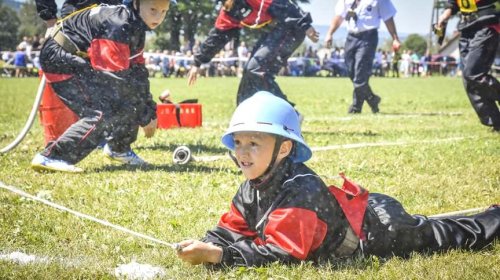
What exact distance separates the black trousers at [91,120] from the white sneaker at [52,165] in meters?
0.04

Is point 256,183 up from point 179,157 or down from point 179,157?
up

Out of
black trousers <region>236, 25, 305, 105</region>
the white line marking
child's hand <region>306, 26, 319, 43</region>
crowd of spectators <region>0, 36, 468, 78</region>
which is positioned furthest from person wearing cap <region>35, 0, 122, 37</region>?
crowd of spectators <region>0, 36, 468, 78</region>

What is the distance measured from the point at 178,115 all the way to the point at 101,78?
14.1ft

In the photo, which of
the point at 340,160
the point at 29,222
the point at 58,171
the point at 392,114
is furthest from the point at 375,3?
the point at 29,222

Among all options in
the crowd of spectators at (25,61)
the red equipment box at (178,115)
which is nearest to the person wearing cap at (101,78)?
the red equipment box at (178,115)

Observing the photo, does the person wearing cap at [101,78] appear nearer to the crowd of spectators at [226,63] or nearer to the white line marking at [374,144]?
the white line marking at [374,144]

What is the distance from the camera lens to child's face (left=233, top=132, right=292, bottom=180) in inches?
142

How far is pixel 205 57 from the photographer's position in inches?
356

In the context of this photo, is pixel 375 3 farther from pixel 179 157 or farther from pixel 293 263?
pixel 293 263

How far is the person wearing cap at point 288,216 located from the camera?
350 centimetres

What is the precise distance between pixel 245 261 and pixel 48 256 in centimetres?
107

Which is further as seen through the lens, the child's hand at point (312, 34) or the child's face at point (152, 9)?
the child's hand at point (312, 34)

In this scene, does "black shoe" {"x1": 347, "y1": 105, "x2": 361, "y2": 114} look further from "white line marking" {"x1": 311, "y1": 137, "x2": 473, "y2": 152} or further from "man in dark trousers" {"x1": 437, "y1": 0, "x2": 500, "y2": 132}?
"white line marking" {"x1": 311, "y1": 137, "x2": 473, "y2": 152}

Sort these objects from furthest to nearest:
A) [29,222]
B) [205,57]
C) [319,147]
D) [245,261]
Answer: [205,57] < [319,147] < [29,222] < [245,261]
